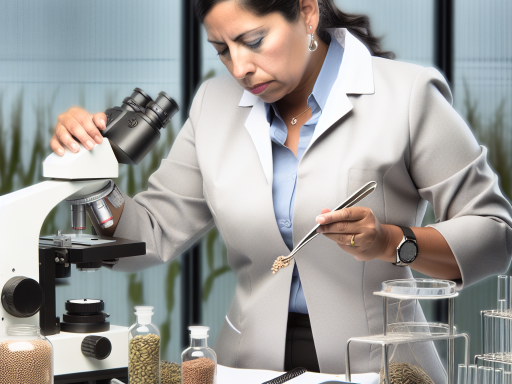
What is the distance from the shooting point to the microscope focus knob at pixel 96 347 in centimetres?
124

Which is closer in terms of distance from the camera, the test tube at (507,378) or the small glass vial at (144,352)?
the test tube at (507,378)

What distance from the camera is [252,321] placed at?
1605mm

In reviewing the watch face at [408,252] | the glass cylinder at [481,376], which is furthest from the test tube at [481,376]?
the watch face at [408,252]

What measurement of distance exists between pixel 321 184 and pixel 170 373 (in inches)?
23.5

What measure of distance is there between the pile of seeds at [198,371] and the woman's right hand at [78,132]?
517 millimetres

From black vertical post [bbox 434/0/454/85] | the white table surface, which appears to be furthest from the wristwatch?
black vertical post [bbox 434/0/454/85]

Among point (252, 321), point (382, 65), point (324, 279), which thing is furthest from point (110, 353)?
point (382, 65)

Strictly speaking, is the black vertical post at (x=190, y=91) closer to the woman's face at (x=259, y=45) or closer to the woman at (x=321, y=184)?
the woman at (x=321, y=184)

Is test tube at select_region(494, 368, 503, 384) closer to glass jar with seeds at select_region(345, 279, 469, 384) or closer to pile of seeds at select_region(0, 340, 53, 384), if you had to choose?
glass jar with seeds at select_region(345, 279, 469, 384)

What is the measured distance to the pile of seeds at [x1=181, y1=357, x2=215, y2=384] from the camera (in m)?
1.12

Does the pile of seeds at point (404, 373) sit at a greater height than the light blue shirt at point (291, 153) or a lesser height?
lesser

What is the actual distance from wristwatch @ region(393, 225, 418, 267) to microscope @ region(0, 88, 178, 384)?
0.58 meters

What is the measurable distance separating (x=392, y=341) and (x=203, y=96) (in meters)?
1.07

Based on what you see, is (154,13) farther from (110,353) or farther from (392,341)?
(392,341)
